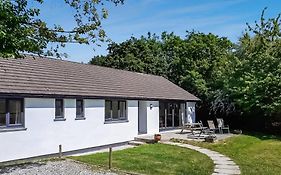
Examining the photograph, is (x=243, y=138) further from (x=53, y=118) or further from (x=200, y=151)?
(x=53, y=118)

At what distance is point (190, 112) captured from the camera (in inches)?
1245

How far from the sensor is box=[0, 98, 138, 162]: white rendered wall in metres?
15.6

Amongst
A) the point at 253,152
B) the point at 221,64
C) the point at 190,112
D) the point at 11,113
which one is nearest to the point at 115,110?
the point at 11,113

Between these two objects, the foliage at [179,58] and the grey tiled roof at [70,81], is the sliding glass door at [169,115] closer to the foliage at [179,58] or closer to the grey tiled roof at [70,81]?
the grey tiled roof at [70,81]

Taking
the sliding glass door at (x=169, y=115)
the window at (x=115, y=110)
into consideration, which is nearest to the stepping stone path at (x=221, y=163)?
the window at (x=115, y=110)

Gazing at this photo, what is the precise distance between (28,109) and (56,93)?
179cm

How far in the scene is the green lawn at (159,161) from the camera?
13.8 m

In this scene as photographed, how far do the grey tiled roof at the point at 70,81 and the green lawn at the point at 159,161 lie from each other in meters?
3.98

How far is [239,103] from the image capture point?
28.6 meters

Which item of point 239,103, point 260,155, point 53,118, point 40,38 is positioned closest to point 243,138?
point 239,103

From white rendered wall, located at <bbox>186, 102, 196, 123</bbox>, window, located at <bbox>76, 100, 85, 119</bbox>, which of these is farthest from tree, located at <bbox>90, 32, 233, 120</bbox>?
window, located at <bbox>76, 100, 85, 119</bbox>

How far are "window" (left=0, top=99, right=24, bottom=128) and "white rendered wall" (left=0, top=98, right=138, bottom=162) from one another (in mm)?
265

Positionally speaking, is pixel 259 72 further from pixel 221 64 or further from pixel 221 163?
pixel 221 163

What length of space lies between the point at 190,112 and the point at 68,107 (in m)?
15.7
